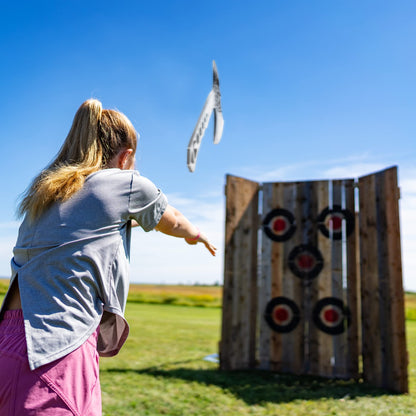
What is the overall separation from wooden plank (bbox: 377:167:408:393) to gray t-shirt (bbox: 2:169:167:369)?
3906mm

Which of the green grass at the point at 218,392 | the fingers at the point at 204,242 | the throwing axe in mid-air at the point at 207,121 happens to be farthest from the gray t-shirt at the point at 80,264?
the green grass at the point at 218,392

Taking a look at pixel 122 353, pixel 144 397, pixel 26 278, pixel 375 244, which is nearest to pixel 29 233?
pixel 26 278

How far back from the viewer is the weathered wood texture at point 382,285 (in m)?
4.70

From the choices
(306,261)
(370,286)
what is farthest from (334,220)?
(370,286)

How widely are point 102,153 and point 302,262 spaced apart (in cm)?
418

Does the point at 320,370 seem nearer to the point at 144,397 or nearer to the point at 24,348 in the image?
the point at 144,397

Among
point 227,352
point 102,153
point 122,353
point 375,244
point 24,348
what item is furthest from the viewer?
point 122,353

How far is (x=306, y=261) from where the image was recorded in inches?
212

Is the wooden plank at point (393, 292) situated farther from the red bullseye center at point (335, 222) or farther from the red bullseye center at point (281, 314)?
the red bullseye center at point (281, 314)

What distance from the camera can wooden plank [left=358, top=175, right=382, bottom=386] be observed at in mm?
4910


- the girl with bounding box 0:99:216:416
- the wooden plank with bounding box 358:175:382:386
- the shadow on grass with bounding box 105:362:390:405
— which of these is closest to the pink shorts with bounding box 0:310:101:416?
the girl with bounding box 0:99:216:416

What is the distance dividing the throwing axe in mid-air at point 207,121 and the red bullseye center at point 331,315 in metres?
3.17

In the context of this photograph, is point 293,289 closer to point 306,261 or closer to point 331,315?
point 306,261

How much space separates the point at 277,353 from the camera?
5.39m
